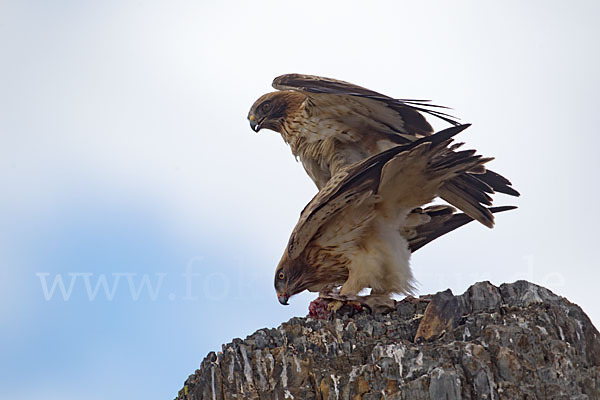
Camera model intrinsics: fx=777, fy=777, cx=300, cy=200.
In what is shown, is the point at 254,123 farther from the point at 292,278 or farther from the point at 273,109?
the point at 292,278

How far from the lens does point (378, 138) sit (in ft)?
29.7

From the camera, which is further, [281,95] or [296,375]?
[281,95]

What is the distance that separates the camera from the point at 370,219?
28.2 ft

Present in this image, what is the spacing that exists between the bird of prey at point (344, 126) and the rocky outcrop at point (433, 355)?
1612 mm

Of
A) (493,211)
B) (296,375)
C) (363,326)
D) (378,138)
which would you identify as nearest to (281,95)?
(378,138)

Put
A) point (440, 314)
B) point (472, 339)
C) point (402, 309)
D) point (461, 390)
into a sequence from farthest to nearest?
1. point (402, 309)
2. point (440, 314)
3. point (472, 339)
4. point (461, 390)

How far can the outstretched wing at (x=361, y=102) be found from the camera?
8719 mm

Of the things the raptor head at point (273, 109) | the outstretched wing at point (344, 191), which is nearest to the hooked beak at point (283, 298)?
the outstretched wing at point (344, 191)

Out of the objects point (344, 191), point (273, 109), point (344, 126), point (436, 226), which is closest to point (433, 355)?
point (344, 191)

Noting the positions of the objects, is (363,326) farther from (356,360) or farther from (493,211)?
(493,211)

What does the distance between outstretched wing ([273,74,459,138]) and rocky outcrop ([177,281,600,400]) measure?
2328 mm

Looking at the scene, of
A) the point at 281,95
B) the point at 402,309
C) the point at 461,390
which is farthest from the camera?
the point at 281,95

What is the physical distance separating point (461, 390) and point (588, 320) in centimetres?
176

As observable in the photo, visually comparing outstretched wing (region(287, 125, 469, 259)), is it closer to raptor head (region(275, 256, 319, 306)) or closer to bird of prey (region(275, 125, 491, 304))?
bird of prey (region(275, 125, 491, 304))
